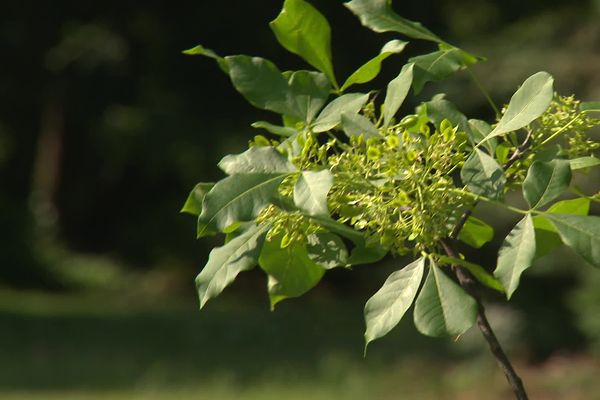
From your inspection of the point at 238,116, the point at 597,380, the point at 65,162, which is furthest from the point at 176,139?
the point at 597,380

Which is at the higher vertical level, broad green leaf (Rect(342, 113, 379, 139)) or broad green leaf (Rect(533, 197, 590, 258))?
broad green leaf (Rect(342, 113, 379, 139))

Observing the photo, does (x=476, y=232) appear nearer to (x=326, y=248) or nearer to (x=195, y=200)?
(x=326, y=248)

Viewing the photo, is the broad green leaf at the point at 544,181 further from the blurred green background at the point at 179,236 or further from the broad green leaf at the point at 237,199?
the blurred green background at the point at 179,236

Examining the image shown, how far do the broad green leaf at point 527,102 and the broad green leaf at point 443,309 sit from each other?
0.22 metres

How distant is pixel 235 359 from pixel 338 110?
31.2 ft

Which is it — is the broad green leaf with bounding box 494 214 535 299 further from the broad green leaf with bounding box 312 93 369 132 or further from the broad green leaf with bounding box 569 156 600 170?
the broad green leaf with bounding box 312 93 369 132

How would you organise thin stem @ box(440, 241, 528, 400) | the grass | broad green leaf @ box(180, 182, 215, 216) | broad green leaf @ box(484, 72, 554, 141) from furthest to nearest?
the grass → broad green leaf @ box(180, 182, 215, 216) → thin stem @ box(440, 241, 528, 400) → broad green leaf @ box(484, 72, 554, 141)

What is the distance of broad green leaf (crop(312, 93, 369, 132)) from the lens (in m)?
1.51

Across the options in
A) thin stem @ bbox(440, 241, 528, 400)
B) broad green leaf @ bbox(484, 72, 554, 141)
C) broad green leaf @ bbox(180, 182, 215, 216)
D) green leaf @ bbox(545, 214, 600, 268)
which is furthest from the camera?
broad green leaf @ bbox(180, 182, 215, 216)

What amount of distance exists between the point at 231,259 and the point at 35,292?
15608 millimetres

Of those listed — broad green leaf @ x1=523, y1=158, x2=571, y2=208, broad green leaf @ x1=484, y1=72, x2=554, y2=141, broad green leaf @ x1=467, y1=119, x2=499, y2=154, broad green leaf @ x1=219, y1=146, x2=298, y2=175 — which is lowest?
broad green leaf @ x1=523, y1=158, x2=571, y2=208

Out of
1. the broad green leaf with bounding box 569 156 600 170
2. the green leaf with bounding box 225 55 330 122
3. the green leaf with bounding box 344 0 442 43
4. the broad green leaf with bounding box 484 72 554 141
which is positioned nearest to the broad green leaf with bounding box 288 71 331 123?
the green leaf with bounding box 225 55 330 122

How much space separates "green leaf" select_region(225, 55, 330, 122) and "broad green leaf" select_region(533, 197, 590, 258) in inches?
14.1

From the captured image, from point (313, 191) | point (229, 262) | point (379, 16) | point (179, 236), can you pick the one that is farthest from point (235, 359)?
point (313, 191)
